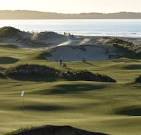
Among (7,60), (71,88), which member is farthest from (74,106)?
(7,60)

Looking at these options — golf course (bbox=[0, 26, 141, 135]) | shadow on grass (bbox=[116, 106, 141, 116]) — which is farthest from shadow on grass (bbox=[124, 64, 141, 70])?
shadow on grass (bbox=[116, 106, 141, 116])

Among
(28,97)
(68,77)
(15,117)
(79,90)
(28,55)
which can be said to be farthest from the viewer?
(28,55)

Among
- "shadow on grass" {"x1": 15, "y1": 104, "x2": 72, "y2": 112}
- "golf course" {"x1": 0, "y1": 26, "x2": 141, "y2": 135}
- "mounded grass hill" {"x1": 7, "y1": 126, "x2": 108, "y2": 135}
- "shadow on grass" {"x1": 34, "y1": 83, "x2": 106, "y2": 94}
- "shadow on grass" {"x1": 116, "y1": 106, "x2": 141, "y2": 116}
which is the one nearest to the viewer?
"mounded grass hill" {"x1": 7, "y1": 126, "x2": 108, "y2": 135}

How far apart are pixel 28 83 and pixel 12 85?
248 centimetres

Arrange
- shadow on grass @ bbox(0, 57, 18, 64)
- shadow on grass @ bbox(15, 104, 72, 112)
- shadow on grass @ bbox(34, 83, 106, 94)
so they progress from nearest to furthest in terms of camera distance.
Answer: shadow on grass @ bbox(15, 104, 72, 112)
shadow on grass @ bbox(34, 83, 106, 94)
shadow on grass @ bbox(0, 57, 18, 64)

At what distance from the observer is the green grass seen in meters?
26.3

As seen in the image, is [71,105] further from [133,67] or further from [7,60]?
[7,60]

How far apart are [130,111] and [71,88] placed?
11683mm

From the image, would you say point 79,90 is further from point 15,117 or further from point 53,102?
point 15,117

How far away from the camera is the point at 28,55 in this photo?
8475 centimetres

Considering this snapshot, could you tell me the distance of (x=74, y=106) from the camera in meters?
35.0

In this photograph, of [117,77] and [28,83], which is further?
[117,77]

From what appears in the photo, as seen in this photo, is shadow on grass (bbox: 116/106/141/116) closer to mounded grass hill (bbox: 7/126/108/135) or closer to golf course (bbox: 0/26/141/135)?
golf course (bbox: 0/26/141/135)

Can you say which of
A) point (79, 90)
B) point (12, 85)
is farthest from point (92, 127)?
point (12, 85)
